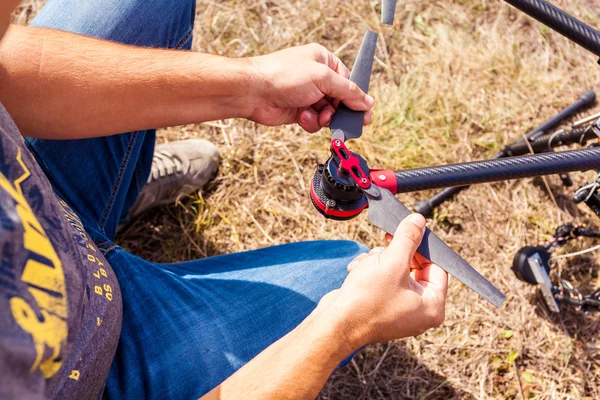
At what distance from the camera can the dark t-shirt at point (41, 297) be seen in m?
0.92

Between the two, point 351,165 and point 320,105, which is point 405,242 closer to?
point 351,165

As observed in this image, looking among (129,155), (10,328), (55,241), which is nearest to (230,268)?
(129,155)

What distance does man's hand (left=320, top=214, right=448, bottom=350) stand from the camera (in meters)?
1.23

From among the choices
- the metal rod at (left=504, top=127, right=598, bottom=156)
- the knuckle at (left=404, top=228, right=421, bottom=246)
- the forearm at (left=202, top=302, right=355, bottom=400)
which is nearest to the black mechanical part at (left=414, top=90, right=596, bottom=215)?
the metal rod at (left=504, top=127, right=598, bottom=156)

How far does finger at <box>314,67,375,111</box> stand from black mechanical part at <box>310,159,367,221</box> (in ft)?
0.73

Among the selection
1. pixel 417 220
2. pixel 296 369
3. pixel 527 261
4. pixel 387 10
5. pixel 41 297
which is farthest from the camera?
pixel 527 261

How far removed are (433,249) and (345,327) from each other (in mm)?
340

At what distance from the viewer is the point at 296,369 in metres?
1.20

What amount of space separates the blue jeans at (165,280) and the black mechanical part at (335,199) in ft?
0.89

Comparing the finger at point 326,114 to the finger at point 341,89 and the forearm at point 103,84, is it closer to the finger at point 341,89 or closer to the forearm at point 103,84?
the finger at point 341,89

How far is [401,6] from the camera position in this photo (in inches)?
114

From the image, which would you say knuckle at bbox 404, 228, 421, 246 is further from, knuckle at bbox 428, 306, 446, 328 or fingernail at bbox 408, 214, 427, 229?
knuckle at bbox 428, 306, 446, 328

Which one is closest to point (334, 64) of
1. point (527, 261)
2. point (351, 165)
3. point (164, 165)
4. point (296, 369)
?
point (351, 165)

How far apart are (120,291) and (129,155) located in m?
0.49
